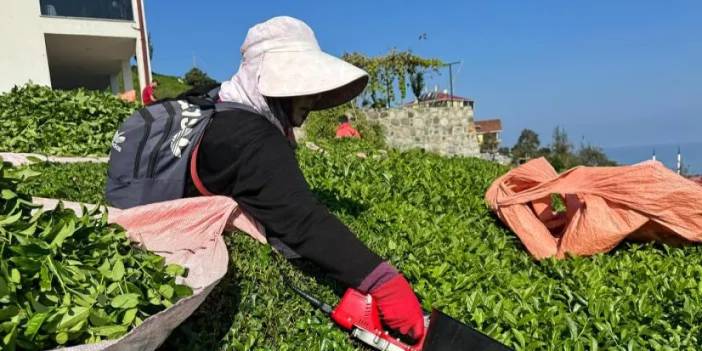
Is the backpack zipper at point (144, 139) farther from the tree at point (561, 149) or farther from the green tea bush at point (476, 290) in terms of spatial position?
the tree at point (561, 149)

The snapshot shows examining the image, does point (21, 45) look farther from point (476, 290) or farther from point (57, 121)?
point (476, 290)

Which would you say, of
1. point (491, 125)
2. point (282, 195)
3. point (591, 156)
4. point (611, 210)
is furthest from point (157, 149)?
point (491, 125)

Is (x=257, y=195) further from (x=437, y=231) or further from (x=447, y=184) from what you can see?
(x=447, y=184)

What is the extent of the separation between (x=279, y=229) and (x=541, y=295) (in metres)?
1.30

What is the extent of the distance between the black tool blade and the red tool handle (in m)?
0.07

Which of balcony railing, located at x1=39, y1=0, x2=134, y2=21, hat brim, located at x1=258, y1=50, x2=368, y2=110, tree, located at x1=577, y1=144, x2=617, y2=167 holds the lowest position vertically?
tree, located at x1=577, y1=144, x2=617, y2=167

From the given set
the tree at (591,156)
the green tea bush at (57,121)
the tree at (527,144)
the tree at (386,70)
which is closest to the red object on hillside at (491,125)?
the tree at (527,144)

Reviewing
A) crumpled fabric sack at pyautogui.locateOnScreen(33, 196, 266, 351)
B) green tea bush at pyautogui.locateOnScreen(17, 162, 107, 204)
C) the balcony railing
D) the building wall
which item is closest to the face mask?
crumpled fabric sack at pyautogui.locateOnScreen(33, 196, 266, 351)

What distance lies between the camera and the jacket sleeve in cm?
220

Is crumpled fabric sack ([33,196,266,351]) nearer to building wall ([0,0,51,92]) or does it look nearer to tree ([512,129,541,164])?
building wall ([0,0,51,92])

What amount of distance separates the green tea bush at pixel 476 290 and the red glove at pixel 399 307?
208 mm

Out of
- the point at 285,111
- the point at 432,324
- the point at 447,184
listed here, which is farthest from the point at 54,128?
the point at 432,324

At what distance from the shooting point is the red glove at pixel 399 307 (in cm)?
224

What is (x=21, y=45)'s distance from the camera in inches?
645
